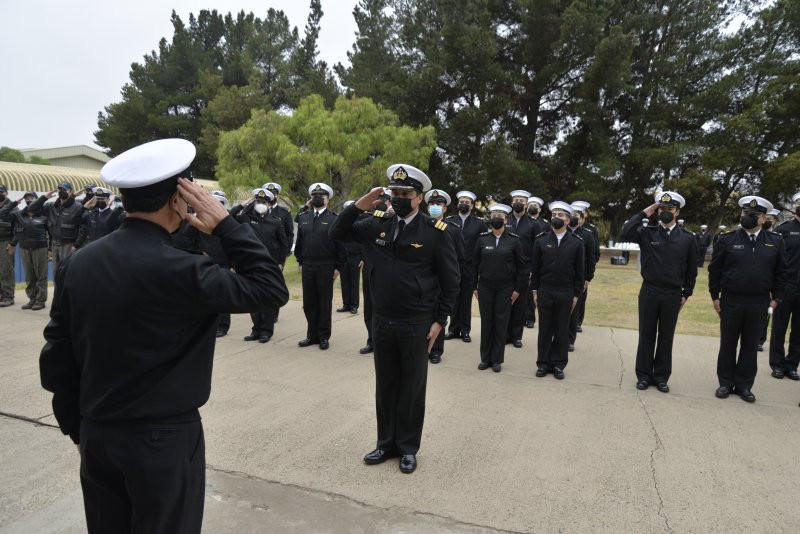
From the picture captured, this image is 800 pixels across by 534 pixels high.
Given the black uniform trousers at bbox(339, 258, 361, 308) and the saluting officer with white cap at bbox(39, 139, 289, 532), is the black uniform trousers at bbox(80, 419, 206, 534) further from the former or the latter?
the black uniform trousers at bbox(339, 258, 361, 308)

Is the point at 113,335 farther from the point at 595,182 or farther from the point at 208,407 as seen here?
the point at 595,182

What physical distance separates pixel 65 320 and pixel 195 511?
2.66ft

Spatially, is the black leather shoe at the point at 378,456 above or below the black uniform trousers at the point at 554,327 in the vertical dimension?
below

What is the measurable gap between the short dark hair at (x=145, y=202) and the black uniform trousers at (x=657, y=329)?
5128 millimetres

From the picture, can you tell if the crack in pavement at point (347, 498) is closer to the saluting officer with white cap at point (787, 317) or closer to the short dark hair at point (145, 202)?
the short dark hair at point (145, 202)

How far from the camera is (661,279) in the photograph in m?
5.45

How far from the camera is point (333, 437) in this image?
4.14 metres

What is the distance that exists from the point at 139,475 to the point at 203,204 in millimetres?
896

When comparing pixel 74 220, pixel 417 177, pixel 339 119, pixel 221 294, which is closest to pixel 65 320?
pixel 221 294

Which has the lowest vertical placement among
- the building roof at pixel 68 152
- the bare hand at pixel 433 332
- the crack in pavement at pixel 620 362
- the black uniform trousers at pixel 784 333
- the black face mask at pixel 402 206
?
the crack in pavement at pixel 620 362

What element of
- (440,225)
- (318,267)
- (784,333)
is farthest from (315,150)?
(440,225)

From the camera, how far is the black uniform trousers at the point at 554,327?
5.95 m

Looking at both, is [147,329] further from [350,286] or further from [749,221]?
[350,286]

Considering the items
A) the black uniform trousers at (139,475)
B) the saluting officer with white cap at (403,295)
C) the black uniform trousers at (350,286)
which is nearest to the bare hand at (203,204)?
the black uniform trousers at (139,475)
